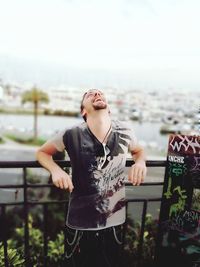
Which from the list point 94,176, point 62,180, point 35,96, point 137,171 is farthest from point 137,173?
point 35,96

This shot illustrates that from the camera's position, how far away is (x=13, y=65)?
155 feet

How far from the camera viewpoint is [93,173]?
4.69 ft

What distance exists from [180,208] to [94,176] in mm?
536

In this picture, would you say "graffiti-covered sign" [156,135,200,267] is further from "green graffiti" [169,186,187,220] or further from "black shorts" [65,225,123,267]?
"black shorts" [65,225,123,267]

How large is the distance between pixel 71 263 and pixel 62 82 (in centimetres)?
4701

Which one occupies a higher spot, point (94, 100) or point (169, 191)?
point (94, 100)

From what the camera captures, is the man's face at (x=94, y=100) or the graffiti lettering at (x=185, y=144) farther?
the graffiti lettering at (x=185, y=144)

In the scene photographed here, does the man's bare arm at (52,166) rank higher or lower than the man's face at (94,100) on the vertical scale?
lower

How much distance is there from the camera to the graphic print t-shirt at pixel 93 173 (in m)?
1.43

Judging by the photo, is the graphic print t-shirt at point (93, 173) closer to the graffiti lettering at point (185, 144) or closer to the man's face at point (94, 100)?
the man's face at point (94, 100)

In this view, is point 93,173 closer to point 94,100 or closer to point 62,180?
point 62,180

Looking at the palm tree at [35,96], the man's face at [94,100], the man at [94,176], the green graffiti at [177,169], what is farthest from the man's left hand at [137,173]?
the palm tree at [35,96]

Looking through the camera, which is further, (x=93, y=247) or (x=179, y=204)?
(x=179, y=204)

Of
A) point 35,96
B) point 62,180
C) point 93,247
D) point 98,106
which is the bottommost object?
point 35,96
